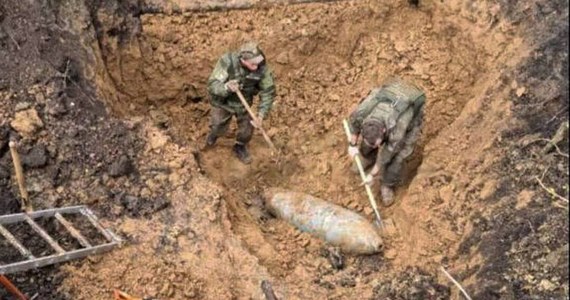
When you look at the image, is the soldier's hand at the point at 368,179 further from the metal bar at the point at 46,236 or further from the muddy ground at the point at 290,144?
the metal bar at the point at 46,236

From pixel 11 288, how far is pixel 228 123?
3.89m

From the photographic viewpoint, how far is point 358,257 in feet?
26.6

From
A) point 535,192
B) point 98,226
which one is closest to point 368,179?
point 535,192

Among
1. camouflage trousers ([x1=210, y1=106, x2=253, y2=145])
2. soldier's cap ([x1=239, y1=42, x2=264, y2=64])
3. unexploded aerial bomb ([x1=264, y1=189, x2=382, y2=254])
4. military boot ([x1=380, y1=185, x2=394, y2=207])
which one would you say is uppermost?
soldier's cap ([x1=239, y1=42, x2=264, y2=64])

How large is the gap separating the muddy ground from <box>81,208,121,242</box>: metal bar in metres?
0.14

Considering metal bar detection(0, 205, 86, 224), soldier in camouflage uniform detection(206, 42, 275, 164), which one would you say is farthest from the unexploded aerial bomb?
metal bar detection(0, 205, 86, 224)

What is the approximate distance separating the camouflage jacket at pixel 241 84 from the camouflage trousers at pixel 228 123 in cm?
10

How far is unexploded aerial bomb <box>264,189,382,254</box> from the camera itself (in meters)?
7.96

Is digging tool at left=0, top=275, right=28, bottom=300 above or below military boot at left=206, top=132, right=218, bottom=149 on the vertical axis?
above

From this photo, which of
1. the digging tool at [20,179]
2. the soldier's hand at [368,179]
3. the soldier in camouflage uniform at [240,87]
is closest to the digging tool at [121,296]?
the digging tool at [20,179]

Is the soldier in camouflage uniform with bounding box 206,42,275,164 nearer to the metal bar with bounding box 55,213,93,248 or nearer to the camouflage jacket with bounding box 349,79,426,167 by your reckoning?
the camouflage jacket with bounding box 349,79,426,167

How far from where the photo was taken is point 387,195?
8.98 metres

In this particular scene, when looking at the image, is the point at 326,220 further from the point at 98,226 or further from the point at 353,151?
the point at 98,226

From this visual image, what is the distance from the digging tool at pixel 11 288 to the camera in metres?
6.08
